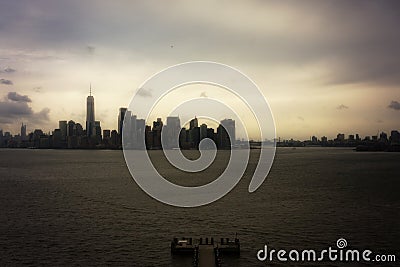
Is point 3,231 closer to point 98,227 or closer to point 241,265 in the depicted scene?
point 98,227

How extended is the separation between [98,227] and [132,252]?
432 inches

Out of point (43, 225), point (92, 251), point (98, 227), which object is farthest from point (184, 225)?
point (43, 225)

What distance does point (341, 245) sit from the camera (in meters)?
38.4

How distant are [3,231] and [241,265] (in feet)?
87.6

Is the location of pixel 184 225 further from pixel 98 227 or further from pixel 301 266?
pixel 301 266

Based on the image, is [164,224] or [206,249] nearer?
[206,249]

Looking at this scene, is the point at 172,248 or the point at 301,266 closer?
the point at 301,266

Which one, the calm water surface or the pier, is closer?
the pier

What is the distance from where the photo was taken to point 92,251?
36781 mm

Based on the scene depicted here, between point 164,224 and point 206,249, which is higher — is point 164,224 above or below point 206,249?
above

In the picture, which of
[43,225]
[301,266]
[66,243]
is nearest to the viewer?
[301,266]

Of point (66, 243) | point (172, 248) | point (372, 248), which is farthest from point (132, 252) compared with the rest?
point (372, 248)

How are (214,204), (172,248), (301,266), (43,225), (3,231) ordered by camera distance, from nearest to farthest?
1. (301,266)
2. (172,248)
3. (3,231)
4. (43,225)
5. (214,204)

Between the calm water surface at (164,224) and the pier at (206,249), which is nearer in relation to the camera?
the pier at (206,249)
